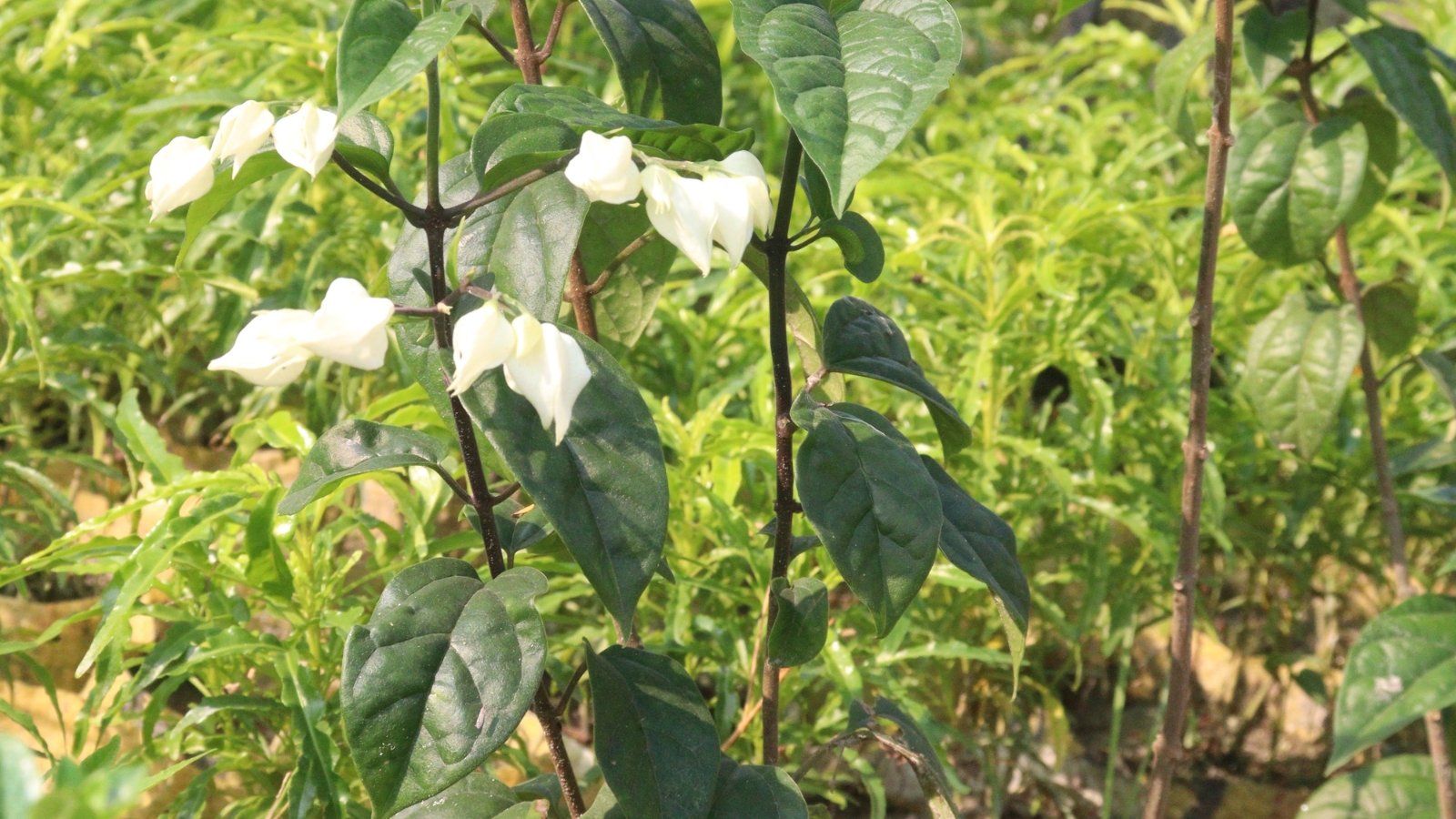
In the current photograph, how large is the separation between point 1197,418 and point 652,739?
61 centimetres

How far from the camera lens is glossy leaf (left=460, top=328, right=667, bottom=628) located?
669 millimetres

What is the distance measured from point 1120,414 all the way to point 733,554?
645mm

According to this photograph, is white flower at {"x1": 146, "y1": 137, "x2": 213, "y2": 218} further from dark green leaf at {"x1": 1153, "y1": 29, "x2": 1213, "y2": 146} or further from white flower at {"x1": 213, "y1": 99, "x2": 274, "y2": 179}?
dark green leaf at {"x1": 1153, "y1": 29, "x2": 1213, "y2": 146}

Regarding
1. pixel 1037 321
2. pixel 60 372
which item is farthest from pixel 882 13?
pixel 60 372

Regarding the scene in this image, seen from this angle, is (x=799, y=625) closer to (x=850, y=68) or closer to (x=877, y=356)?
(x=877, y=356)

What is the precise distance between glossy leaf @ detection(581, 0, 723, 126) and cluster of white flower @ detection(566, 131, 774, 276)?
0.24 metres

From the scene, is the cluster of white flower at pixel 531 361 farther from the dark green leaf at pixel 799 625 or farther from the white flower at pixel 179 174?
the dark green leaf at pixel 799 625

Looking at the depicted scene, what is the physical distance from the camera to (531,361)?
0.60 meters

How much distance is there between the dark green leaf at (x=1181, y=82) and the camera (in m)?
1.34

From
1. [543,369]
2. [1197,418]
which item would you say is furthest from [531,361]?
[1197,418]

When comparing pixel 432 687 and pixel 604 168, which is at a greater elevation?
pixel 604 168

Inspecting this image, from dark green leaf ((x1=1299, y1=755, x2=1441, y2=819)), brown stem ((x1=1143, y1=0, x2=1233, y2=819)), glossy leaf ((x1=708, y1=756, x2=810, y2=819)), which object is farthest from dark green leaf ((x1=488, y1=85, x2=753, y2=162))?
dark green leaf ((x1=1299, y1=755, x2=1441, y2=819))

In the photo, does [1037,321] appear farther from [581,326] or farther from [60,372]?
[60,372]

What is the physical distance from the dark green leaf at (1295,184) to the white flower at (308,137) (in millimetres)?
947
